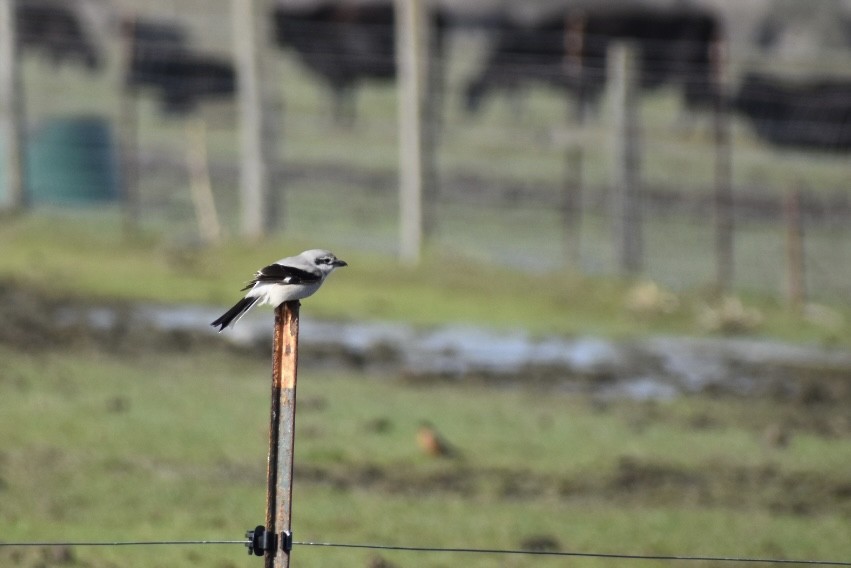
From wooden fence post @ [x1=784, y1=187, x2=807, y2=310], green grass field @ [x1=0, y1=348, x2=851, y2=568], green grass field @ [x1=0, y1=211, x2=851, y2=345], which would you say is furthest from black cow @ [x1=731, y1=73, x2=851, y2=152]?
green grass field @ [x1=0, y1=348, x2=851, y2=568]

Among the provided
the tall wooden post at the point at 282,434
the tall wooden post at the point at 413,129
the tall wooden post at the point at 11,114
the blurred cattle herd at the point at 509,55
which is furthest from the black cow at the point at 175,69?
the tall wooden post at the point at 282,434

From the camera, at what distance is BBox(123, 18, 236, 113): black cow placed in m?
26.4

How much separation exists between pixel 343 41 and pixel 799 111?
7981 mm

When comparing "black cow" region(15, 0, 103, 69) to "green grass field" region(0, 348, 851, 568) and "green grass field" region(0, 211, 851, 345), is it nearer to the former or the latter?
"green grass field" region(0, 211, 851, 345)

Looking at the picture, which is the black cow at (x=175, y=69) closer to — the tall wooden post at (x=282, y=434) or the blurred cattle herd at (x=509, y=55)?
the blurred cattle herd at (x=509, y=55)

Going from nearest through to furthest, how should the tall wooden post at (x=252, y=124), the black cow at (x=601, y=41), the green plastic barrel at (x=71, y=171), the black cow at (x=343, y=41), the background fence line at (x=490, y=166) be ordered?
the background fence line at (x=490, y=166)
the tall wooden post at (x=252, y=124)
the green plastic barrel at (x=71, y=171)
the black cow at (x=343, y=41)
the black cow at (x=601, y=41)

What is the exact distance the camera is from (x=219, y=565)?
9.25 metres

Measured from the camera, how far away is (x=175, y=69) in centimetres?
3012

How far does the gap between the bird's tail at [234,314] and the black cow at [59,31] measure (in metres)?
21.2

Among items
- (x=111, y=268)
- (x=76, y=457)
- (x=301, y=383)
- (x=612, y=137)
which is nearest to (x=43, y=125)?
(x=111, y=268)

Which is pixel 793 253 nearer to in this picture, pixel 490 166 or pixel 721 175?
pixel 721 175

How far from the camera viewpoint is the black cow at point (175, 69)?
26.4 m

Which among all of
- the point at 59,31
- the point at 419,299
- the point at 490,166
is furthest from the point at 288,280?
the point at 490,166

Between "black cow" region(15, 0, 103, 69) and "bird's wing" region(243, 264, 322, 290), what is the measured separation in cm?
2124
